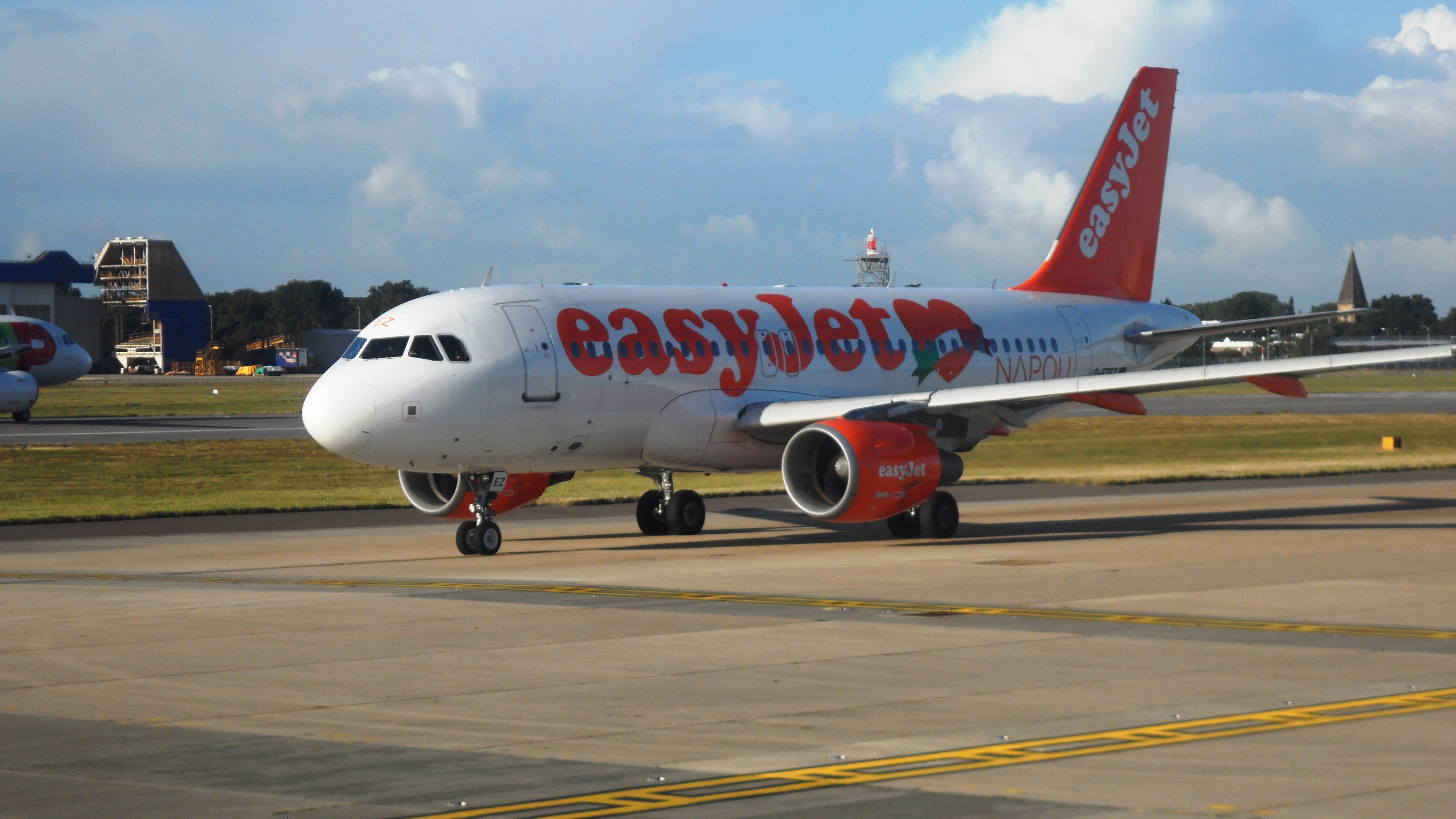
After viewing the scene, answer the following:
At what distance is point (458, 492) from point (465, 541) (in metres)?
1.64

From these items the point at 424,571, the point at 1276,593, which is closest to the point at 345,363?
the point at 424,571

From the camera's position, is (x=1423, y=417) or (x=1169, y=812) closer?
(x=1169, y=812)

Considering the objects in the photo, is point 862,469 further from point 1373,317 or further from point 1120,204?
point 1373,317

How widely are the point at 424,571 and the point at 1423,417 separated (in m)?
44.9

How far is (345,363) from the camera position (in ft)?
83.3

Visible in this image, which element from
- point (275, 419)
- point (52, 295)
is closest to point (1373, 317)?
point (275, 419)

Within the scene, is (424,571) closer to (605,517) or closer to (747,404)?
(747,404)

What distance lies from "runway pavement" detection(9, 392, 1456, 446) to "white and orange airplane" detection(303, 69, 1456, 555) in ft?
75.1

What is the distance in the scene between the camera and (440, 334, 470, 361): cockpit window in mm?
25125

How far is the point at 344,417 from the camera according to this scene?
80.0 ft

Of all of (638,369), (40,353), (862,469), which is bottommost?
(862,469)

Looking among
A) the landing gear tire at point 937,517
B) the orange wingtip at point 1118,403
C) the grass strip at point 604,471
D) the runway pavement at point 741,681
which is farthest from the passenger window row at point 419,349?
the orange wingtip at point 1118,403

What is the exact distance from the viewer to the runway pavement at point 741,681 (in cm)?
980

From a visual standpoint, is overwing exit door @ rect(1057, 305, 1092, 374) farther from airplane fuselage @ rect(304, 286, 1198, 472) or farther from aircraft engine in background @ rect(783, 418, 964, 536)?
aircraft engine in background @ rect(783, 418, 964, 536)
